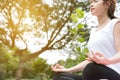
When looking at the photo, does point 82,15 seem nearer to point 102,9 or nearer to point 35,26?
point 102,9

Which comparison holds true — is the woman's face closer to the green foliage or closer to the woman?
the woman

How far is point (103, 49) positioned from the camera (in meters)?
1.13

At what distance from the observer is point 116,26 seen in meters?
1.13

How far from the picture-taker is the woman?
97cm

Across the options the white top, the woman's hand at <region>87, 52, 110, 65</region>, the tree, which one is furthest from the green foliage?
the tree

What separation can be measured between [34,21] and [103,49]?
14.2 m

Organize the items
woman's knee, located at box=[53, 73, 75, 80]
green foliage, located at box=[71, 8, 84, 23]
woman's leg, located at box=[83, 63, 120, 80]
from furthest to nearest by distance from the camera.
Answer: green foliage, located at box=[71, 8, 84, 23] < woman's knee, located at box=[53, 73, 75, 80] < woman's leg, located at box=[83, 63, 120, 80]

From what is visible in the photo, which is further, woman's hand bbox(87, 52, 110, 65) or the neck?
the neck

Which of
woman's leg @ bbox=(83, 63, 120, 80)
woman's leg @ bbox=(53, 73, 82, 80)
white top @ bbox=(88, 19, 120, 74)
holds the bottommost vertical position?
woman's leg @ bbox=(53, 73, 82, 80)

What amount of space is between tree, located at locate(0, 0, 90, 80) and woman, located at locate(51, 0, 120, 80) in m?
13.4

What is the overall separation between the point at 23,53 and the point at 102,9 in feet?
53.9

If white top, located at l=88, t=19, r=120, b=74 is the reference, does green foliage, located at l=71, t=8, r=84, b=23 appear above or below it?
above

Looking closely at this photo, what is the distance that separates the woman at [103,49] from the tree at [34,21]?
A: 1338cm

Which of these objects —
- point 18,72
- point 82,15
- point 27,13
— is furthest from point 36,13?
point 82,15
